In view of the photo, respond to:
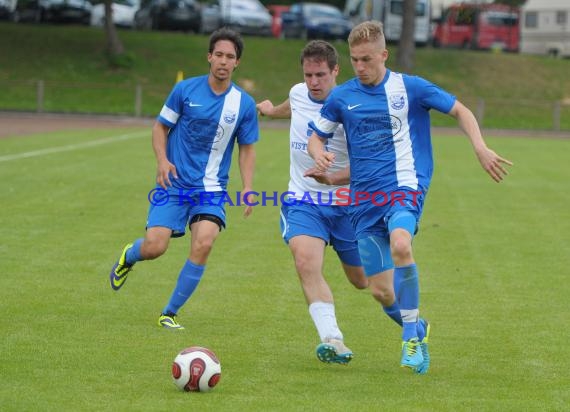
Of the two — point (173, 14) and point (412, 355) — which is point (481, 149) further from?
point (173, 14)

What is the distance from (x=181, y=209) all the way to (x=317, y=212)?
4.22 ft

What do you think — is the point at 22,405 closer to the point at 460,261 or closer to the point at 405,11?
the point at 460,261

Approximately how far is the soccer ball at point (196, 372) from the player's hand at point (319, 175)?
143 cm

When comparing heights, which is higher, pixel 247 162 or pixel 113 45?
pixel 247 162

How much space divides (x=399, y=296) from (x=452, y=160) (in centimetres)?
1902

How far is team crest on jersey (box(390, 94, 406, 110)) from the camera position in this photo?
23.9ft

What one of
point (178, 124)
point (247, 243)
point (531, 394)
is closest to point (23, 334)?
point (178, 124)

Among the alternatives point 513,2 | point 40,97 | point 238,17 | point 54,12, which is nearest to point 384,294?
point 40,97

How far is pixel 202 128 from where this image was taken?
8.57 metres

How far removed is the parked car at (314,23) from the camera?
5031cm

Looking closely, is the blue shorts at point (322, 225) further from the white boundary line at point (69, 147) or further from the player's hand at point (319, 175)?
the white boundary line at point (69, 147)

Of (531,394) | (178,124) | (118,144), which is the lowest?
(118,144)

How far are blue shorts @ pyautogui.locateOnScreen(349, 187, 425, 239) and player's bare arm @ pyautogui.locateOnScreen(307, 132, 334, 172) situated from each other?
0.36 metres

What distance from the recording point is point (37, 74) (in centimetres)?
4481
